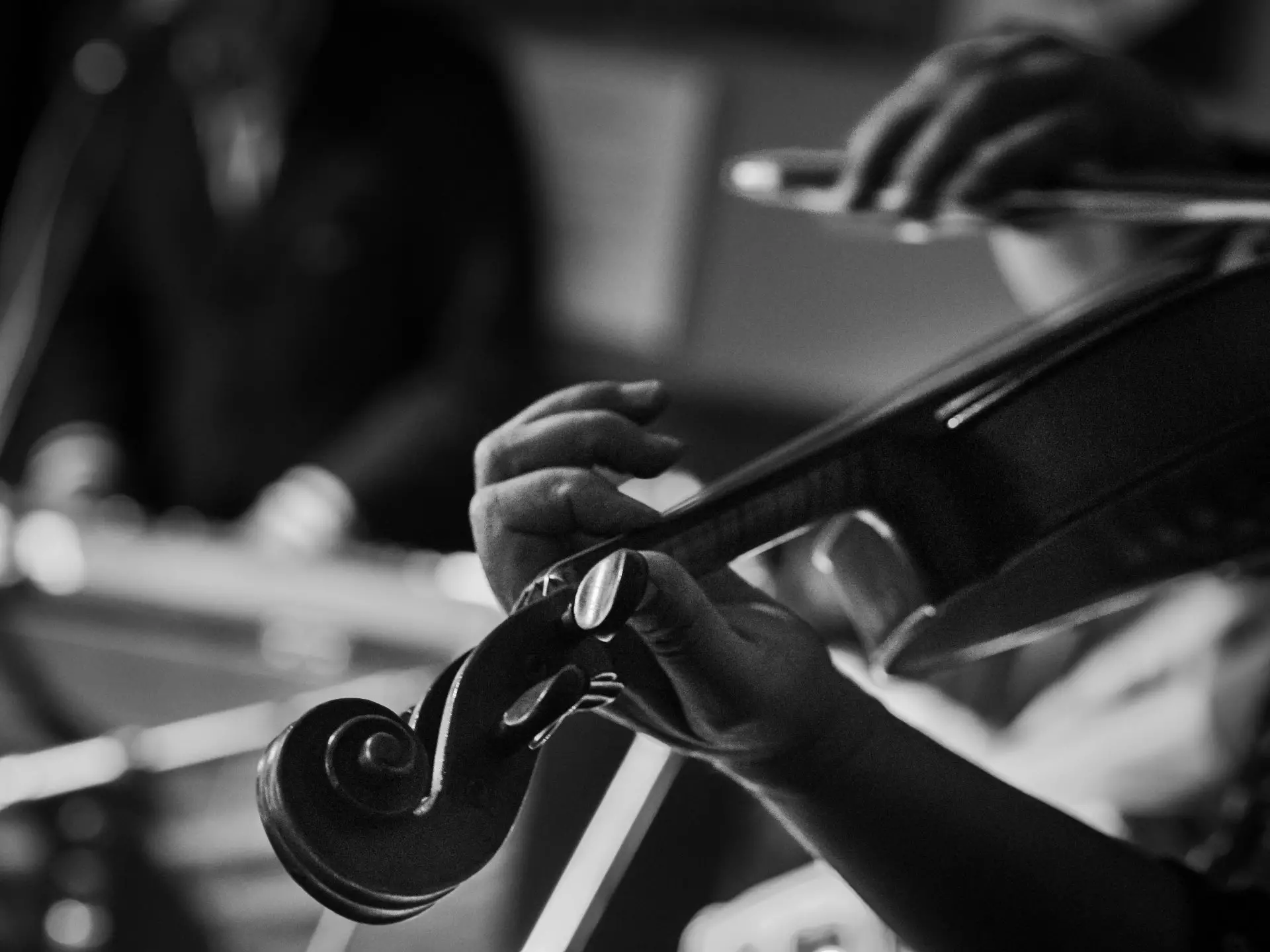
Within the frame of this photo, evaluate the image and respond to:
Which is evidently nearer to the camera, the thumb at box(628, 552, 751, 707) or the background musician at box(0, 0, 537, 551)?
the thumb at box(628, 552, 751, 707)

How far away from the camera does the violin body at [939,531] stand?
19 cm

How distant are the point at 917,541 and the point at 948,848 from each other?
0.22 feet

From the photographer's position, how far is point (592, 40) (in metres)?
1.35

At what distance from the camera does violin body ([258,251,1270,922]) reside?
0.63 ft

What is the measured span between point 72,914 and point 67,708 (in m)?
0.08

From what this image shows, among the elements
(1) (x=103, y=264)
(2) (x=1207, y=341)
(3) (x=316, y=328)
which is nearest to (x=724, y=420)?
(3) (x=316, y=328)

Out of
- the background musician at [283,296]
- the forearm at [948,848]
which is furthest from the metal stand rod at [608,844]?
the background musician at [283,296]

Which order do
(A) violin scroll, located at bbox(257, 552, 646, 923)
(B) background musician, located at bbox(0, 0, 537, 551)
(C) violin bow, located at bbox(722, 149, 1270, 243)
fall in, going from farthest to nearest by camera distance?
(B) background musician, located at bbox(0, 0, 537, 551)
(C) violin bow, located at bbox(722, 149, 1270, 243)
(A) violin scroll, located at bbox(257, 552, 646, 923)

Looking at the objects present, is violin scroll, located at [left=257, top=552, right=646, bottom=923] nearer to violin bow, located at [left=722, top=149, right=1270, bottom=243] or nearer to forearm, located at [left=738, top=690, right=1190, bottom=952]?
forearm, located at [left=738, top=690, right=1190, bottom=952]

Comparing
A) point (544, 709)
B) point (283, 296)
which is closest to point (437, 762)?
point (544, 709)

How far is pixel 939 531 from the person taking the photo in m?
0.26

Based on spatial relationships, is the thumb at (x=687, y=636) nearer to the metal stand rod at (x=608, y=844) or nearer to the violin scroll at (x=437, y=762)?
the violin scroll at (x=437, y=762)

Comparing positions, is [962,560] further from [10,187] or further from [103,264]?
[10,187]

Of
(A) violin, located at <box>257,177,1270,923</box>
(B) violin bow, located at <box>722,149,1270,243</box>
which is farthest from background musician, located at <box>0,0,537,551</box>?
(A) violin, located at <box>257,177,1270,923</box>
